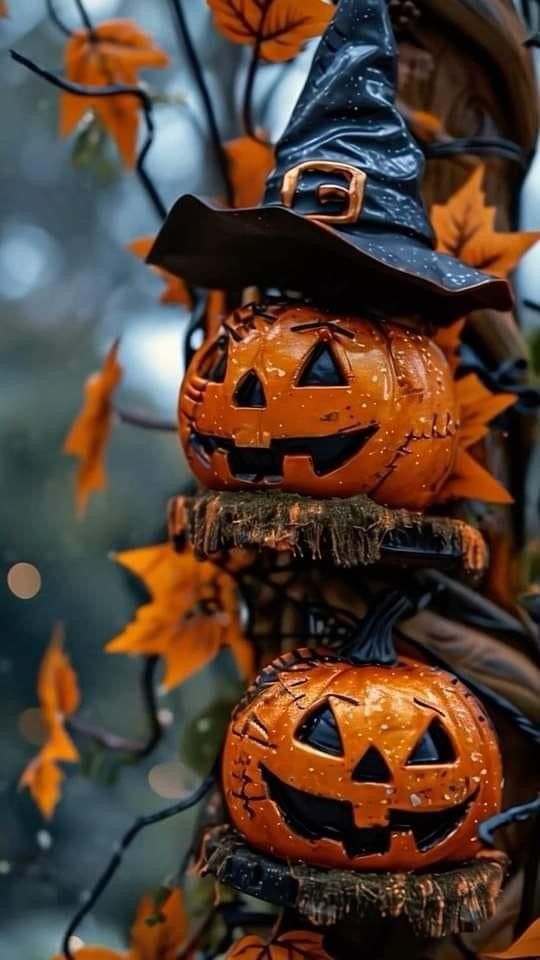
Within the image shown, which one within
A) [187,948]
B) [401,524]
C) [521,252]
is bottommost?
[187,948]

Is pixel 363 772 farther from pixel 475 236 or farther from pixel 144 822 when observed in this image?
pixel 475 236

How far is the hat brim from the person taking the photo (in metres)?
0.60

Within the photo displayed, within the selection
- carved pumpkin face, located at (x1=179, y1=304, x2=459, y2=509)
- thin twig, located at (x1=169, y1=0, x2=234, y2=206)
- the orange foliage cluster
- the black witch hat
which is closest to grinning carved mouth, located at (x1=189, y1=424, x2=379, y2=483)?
carved pumpkin face, located at (x1=179, y1=304, x2=459, y2=509)

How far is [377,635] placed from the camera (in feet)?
2.24

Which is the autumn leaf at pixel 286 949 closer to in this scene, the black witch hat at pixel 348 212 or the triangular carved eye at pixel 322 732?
the triangular carved eye at pixel 322 732

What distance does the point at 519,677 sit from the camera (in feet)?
2.66

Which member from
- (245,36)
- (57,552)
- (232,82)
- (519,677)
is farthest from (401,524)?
(57,552)

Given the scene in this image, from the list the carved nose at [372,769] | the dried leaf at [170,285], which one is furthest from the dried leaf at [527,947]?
the dried leaf at [170,285]

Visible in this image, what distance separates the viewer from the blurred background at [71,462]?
58.6 inches

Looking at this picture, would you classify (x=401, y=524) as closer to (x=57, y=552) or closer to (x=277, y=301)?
(x=277, y=301)

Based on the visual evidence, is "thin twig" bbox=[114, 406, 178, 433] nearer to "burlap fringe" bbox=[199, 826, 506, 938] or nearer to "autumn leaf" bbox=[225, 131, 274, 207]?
"autumn leaf" bbox=[225, 131, 274, 207]

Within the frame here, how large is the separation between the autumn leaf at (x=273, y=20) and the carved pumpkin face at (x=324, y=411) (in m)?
0.23

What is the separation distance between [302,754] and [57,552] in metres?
1.29

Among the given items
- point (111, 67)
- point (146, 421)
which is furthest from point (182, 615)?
point (111, 67)
